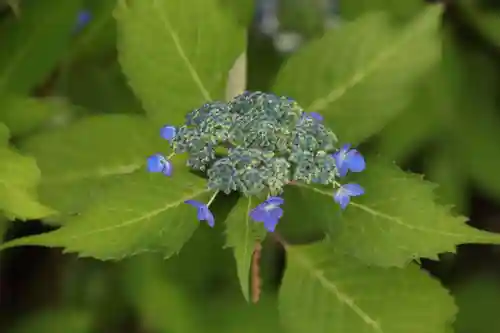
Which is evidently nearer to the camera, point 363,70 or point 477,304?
point 363,70

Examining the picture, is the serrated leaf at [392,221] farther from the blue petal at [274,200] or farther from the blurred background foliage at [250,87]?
the blurred background foliage at [250,87]

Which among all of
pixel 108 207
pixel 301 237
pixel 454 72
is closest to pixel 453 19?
pixel 454 72

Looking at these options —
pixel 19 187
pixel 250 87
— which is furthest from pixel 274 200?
pixel 250 87

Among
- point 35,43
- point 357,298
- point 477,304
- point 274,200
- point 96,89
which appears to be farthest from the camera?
point 477,304

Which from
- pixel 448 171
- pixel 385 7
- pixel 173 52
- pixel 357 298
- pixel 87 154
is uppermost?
pixel 385 7

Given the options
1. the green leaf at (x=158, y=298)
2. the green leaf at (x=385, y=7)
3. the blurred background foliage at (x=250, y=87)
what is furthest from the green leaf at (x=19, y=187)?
the green leaf at (x=385, y=7)

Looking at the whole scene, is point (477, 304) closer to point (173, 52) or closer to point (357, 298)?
point (357, 298)

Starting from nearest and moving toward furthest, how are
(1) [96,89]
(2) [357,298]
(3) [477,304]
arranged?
(2) [357,298] → (1) [96,89] → (3) [477,304]
